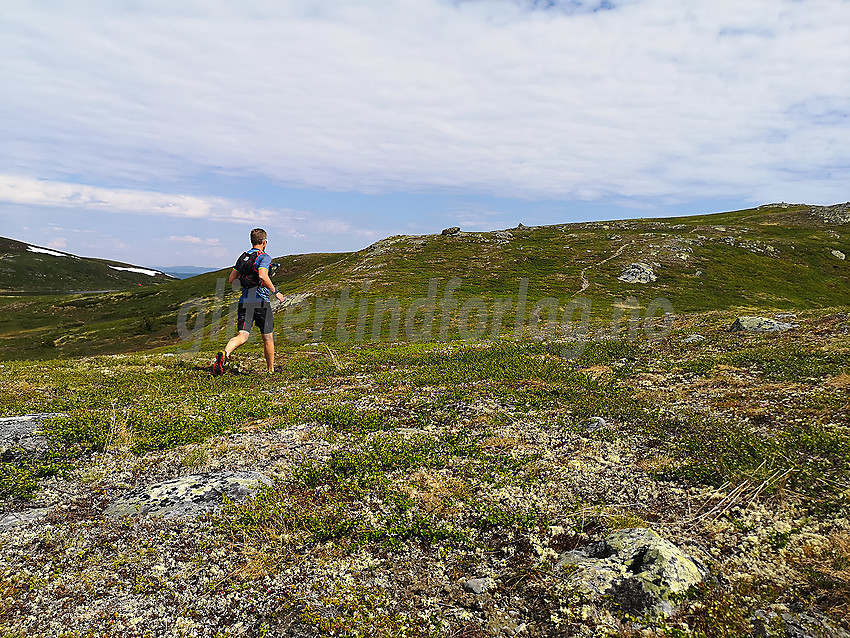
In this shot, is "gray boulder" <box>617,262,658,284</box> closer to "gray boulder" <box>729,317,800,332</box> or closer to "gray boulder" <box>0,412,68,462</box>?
"gray boulder" <box>729,317,800,332</box>

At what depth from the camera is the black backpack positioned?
654 inches

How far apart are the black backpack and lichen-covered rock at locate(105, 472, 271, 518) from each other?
9149mm

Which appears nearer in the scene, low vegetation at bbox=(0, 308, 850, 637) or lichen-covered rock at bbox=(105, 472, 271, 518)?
low vegetation at bbox=(0, 308, 850, 637)

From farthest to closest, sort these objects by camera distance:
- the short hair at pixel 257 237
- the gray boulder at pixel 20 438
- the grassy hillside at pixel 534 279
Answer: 1. the grassy hillside at pixel 534 279
2. the short hair at pixel 257 237
3. the gray boulder at pixel 20 438

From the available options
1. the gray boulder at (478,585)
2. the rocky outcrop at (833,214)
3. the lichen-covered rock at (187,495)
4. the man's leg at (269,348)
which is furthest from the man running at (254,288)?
the rocky outcrop at (833,214)

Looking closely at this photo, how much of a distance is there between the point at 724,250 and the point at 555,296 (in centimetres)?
5433

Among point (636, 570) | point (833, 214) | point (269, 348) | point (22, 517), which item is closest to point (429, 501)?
point (636, 570)

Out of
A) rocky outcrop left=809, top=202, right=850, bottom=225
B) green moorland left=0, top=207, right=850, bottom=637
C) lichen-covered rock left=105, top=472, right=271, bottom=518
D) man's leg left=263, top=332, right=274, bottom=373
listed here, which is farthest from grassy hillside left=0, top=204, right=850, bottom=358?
lichen-covered rock left=105, top=472, right=271, bottom=518

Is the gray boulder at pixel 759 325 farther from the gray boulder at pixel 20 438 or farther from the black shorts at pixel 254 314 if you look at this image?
the gray boulder at pixel 20 438

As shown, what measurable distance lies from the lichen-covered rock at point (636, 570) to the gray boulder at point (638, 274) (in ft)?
272

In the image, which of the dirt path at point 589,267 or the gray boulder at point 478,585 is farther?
the dirt path at point 589,267

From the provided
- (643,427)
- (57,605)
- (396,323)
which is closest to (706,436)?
(643,427)

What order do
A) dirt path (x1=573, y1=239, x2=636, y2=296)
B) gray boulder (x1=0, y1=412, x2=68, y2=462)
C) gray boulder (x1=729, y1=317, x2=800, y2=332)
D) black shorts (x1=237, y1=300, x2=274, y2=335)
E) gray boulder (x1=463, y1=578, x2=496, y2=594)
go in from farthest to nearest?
1. dirt path (x1=573, y1=239, x2=636, y2=296)
2. gray boulder (x1=729, y1=317, x2=800, y2=332)
3. black shorts (x1=237, y1=300, x2=274, y2=335)
4. gray boulder (x1=0, y1=412, x2=68, y2=462)
5. gray boulder (x1=463, y1=578, x2=496, y2=594)

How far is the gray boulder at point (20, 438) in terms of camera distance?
9492 mm
